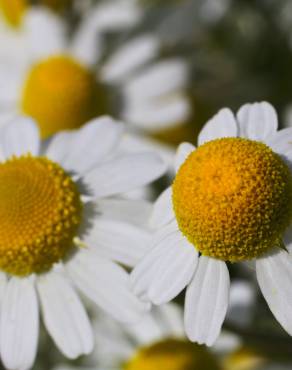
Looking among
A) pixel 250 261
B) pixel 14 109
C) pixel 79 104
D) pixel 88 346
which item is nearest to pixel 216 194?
pixel 250 261

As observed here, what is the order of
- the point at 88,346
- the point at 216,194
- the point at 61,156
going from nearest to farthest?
the point at 216,194
the point at 88,346
the point at 61,156

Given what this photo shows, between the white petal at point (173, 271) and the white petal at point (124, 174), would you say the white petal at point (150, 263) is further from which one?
the white petal at point (124, 174)

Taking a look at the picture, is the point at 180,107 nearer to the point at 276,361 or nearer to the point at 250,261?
the point at 276,361

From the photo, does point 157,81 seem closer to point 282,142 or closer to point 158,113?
point 158,113

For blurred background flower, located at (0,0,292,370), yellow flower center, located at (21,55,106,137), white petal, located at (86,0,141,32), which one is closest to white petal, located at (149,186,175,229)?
blurred background flower, located at (0,0,292,370)

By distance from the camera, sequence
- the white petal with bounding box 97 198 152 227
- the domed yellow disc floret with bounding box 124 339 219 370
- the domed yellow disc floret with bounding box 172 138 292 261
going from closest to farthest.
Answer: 1. the domed yellow disc floret with bounding box 172 138 292 261
2. the white petal with bounding box 97 198 152 227
3. the domed yellow disc floret with bounding box 124 339 219 370

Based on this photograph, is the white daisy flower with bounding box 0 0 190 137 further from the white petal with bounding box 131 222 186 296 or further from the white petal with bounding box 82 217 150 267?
the white petal with bounding box 131 222 186 296

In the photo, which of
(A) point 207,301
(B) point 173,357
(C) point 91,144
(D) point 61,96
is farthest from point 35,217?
(D) point 61,96

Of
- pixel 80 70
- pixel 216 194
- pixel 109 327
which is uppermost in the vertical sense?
pixel 216 194
